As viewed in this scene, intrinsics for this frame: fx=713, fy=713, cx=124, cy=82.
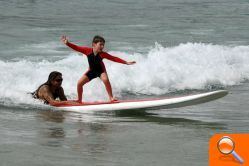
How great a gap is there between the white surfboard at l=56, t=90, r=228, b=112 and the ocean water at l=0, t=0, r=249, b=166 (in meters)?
0.15

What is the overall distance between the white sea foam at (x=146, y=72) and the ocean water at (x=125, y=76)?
28mm

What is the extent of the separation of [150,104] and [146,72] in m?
5.41

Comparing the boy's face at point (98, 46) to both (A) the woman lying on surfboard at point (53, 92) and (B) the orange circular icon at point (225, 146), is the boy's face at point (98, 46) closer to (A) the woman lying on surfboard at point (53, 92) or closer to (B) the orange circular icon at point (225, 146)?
(A) the woman lying on surfboard at point (53, 92)

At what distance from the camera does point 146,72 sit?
706 inches

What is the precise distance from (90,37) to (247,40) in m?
5.61

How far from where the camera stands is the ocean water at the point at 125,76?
31.7 feet

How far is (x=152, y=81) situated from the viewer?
16.9 meters

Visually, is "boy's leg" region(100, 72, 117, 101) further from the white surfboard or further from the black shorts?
the white surfboard

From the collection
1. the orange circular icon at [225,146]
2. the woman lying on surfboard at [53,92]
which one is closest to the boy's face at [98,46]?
the woman lying on surfboard at [53,92]

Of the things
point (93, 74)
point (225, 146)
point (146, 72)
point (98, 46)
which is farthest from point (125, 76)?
point (225, 146)

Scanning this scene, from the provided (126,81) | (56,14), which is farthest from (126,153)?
(56,14)

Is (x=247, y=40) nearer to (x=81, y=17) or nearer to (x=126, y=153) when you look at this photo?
(x=81, y=17)

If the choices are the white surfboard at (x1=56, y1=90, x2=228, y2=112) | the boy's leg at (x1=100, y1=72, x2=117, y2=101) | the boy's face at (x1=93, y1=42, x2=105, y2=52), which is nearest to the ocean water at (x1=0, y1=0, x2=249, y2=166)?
the white surfboard at (x1=56, y1=90, x2=228, y2=112)

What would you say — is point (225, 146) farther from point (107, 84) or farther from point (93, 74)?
point (93, 74)
